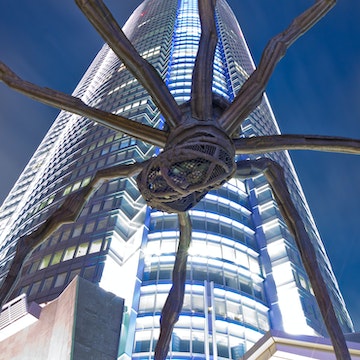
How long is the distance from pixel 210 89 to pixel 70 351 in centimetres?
961

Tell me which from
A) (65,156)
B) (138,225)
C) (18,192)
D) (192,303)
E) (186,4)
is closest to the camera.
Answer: (192,303)

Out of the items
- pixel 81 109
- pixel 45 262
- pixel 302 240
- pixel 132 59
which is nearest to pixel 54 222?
pixel 81 109

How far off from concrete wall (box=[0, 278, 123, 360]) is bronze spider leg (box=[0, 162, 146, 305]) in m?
8.08

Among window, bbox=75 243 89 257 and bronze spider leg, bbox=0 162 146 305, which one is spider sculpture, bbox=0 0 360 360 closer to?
bronze spider leg, bbox=0 162 146 305

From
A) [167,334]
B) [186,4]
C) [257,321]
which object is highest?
[186,4]

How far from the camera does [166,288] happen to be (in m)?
24.2

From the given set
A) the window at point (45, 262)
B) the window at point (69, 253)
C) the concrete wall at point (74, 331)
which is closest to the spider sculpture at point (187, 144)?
the concrete wall at point (74, 331)

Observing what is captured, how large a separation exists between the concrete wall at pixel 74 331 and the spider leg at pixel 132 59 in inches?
367

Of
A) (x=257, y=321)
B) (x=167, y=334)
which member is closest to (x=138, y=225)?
(x=257, y=321)

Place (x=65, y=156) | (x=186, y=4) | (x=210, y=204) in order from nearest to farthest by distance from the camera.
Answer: (x=210, y=204) < (x=65, y=156) < (x=186, y=4)

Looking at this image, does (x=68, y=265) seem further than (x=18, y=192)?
No

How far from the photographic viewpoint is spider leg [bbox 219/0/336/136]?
16.9ft

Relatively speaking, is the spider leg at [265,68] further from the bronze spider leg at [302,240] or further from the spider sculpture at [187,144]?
the bronze spider leg at [302,240]

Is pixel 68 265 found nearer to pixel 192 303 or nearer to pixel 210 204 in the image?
pixel 192 303
